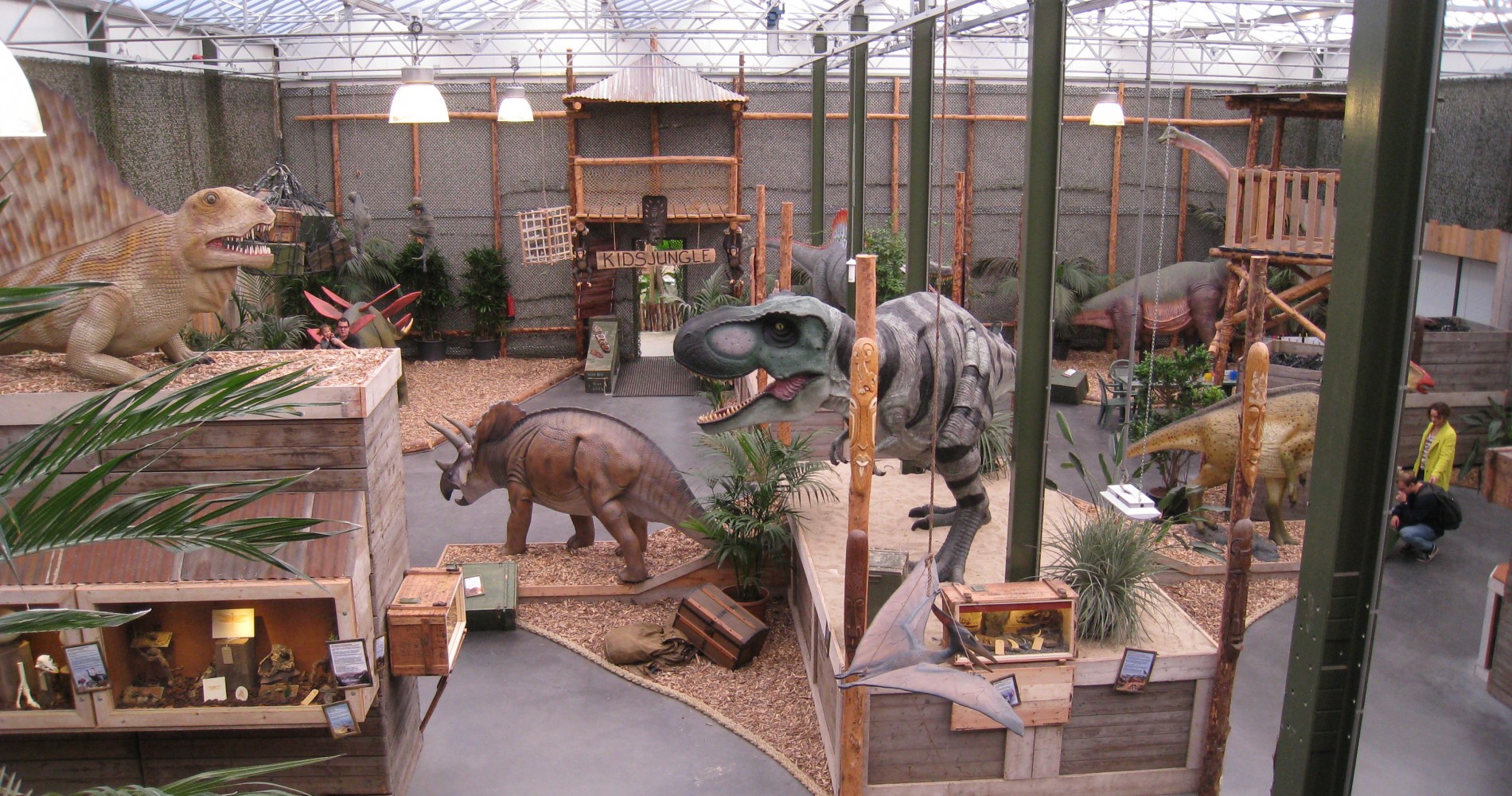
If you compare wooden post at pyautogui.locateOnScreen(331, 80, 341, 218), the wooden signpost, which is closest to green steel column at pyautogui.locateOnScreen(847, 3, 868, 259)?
the wooden signpost

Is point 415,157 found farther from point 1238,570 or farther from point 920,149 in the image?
point 1238,570

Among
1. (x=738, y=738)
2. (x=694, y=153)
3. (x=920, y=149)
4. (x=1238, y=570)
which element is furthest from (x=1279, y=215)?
(x=694, y=153)

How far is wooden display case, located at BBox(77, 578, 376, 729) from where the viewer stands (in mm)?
4363

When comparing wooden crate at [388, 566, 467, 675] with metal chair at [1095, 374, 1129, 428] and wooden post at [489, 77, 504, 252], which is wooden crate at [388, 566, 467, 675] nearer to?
metal chair at [1095, 374, 1129, 428]

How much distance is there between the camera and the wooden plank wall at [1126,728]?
5.16 m

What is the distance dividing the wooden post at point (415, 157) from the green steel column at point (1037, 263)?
32.8ft

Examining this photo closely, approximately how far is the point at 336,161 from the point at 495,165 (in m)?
1.88

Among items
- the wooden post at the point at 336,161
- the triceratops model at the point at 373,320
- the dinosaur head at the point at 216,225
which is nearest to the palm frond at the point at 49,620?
the dinosaur head at the point at 216,225

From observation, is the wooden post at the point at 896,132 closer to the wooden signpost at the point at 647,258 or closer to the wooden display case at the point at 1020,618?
the wooden signpost at the point at 647,258

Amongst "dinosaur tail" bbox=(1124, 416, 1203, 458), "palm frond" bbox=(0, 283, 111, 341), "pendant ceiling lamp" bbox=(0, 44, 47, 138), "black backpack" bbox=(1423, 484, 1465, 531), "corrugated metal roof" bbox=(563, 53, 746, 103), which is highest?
"corrugated metal roof" bbox=(563, 53, 746, 103)

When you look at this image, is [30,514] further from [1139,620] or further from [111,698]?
[1139,620]

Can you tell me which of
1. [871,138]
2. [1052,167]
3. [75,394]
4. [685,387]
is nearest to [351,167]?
[685,387]

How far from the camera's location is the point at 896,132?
13.7m

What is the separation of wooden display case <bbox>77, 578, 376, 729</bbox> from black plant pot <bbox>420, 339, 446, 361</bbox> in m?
9.34
